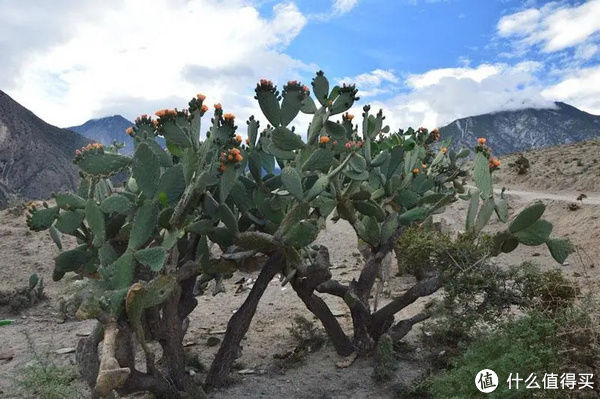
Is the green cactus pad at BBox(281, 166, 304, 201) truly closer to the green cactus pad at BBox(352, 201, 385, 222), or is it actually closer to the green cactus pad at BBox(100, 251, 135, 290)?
the green cactus pad at BBox(352, 201, 385, 222)

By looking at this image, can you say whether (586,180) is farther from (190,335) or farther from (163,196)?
(163,196)

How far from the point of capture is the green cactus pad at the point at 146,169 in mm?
3844

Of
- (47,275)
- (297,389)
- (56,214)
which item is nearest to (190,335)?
(297,389)

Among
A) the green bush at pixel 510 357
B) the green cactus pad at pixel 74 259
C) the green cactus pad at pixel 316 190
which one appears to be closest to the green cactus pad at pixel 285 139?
the green cactus pad at pixel 316 190

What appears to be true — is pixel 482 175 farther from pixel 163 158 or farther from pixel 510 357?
pixel 163 158

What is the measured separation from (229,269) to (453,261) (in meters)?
2.42

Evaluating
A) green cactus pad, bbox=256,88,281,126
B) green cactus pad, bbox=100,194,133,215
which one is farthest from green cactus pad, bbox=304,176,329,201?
green cactus pad, bbox=100,194,133,215

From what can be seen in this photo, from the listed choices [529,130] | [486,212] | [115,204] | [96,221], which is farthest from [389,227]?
[529,130]

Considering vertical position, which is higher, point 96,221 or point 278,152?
point 278,152

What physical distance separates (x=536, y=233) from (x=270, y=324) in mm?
4189

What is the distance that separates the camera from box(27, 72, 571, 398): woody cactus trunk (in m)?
3.87

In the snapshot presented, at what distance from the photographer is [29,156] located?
6494 cm

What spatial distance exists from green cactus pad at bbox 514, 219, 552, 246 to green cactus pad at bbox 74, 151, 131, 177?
12.5ft

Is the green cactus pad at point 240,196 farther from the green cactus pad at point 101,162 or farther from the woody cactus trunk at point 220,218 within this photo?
the green cactus pad at point 101,162
